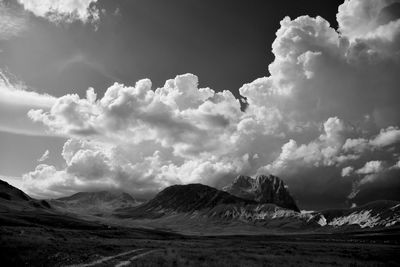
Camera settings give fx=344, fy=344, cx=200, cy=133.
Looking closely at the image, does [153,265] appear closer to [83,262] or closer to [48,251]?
[83,262]

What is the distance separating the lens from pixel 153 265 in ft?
103

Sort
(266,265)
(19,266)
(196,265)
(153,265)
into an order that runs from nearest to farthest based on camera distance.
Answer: (19,266) < (153,265) < (196,265) < (266,265)

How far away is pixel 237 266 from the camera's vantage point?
113 feet

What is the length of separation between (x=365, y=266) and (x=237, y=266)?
16331 mm

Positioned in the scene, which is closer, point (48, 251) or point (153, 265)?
point (153, 265)

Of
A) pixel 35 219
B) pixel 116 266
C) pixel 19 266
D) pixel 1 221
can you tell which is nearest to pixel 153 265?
pixel 116 266

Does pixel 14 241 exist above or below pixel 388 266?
above

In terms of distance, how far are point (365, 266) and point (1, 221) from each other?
4328 inches

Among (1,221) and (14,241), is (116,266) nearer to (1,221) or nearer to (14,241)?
(14,241)

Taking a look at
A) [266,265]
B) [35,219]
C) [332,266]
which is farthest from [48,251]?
[35,219]

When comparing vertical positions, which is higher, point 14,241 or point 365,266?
point 14,241

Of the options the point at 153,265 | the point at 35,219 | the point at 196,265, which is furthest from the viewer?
the point at 35,219

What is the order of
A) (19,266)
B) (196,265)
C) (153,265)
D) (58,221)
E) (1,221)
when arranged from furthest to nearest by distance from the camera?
(58,221)
(1,221)
(196,265)
(153,265)
(19,266)

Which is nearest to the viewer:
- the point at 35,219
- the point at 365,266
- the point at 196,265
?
the point at 196,265
